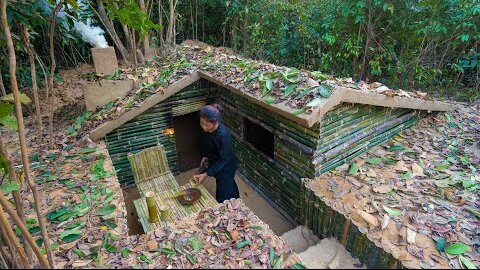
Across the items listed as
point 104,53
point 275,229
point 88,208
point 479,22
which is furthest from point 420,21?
point 88,208

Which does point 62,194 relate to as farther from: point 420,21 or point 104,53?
point 420,21

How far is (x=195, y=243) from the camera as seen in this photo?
2.46 metres

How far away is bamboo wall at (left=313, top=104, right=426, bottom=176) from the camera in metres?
4.23

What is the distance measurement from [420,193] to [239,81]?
10.9ft

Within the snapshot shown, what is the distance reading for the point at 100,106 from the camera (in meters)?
5.80

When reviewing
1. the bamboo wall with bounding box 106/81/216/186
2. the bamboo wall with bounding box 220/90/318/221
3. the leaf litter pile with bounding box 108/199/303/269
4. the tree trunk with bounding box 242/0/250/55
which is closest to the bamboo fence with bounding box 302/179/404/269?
the bamboo wall with bounding box 220/90/318/221

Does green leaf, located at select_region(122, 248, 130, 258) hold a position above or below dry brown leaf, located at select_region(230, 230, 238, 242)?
below

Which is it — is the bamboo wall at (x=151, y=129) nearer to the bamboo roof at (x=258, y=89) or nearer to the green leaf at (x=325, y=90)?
the bamboo roof at (x=258, y=89)

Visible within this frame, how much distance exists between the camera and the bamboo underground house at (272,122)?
416 cm

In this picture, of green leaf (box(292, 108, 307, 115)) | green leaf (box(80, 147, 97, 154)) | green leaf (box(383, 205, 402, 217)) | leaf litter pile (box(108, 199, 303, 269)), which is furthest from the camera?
green leaf (box(80, 147, 97, 154))

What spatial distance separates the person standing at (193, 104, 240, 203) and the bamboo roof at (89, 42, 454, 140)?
765 millimetres

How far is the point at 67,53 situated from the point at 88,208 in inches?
299

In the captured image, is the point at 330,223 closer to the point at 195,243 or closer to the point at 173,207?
the point at 195,243

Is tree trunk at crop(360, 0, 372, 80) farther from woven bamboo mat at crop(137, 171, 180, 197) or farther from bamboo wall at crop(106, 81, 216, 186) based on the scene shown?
woven bamboo mat at crop(137, 171, 180, 197)
